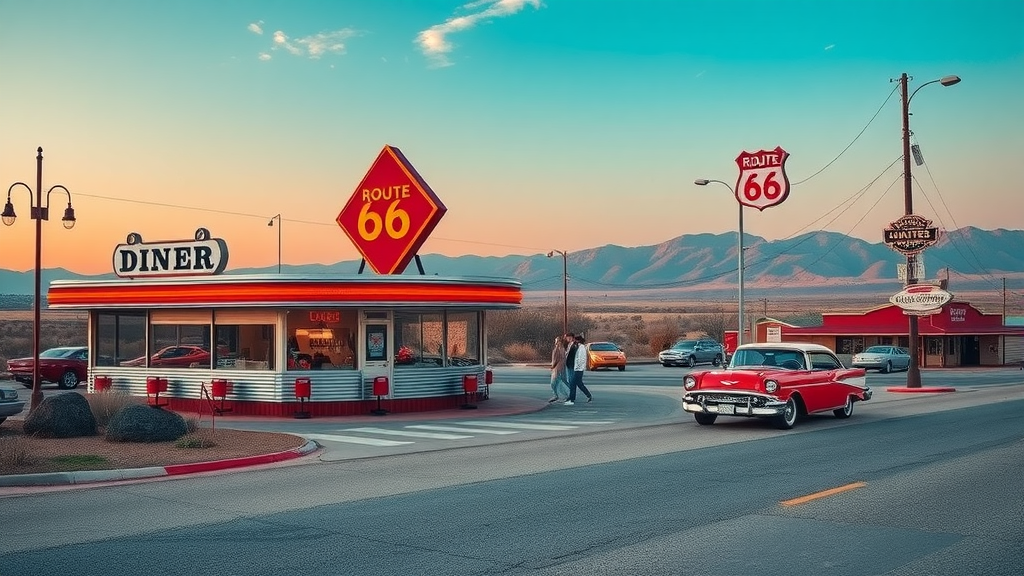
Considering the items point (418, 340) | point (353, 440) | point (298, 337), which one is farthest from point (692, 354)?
point (353, 440)

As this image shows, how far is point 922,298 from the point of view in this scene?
110ft

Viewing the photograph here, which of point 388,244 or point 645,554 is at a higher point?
point 388,244

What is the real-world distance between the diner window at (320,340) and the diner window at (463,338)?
2746 millimetres

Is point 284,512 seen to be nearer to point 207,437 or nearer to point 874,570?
point 874,570

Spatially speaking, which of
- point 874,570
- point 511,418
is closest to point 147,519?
point 874,570

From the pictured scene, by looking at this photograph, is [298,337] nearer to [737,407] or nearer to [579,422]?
[579,422]

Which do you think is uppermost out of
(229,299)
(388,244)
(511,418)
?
(388,244)

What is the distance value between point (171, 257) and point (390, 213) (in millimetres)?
6434

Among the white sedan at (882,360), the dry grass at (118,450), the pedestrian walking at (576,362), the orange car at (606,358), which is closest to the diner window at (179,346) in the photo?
the dry grass at (118,450)

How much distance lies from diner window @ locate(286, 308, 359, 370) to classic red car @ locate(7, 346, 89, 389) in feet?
44.8

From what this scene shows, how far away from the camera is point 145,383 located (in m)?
24.7

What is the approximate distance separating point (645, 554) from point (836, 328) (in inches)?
2226

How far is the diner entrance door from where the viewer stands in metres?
23.1

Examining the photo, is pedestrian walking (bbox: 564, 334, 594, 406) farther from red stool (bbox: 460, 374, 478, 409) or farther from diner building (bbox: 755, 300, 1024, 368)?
diner building (bbox: 755, 300, 1024, 368)
